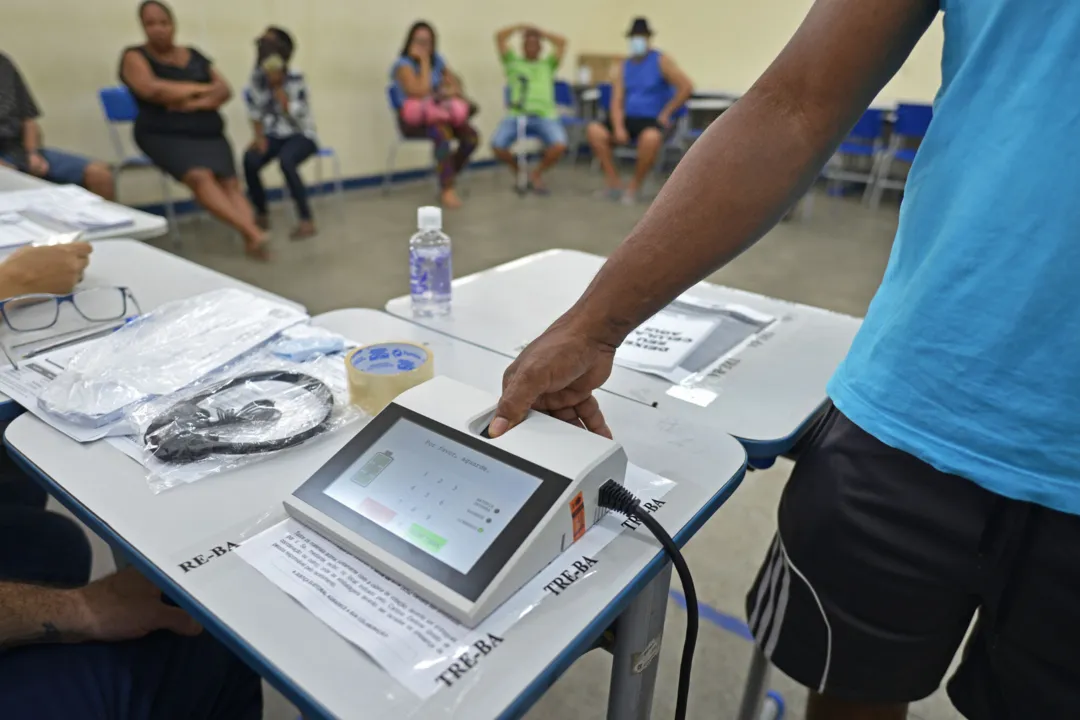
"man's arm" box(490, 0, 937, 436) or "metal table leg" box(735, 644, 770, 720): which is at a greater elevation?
"man's arm" box(490, 0, 937, 436)

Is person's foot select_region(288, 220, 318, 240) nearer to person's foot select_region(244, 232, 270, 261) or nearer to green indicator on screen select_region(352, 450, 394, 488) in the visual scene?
Answer: person's foot select_region(244, 232, 270, 261)

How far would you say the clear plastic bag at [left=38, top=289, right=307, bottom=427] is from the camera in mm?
795

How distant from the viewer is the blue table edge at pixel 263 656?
1.56ft

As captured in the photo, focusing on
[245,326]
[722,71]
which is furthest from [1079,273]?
[722,71]

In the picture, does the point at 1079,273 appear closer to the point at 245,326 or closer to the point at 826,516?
the point at 826,516

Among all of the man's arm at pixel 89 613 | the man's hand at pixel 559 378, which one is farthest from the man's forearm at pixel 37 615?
the man's hand at pixel 559 378

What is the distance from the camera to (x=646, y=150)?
5215mm

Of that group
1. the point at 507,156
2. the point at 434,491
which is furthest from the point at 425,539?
the point at 507,156

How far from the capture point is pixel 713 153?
65 centimetres

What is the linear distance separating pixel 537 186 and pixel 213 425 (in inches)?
200

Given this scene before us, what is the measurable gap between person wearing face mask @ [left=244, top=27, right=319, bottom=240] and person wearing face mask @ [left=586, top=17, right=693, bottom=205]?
7.57 feet

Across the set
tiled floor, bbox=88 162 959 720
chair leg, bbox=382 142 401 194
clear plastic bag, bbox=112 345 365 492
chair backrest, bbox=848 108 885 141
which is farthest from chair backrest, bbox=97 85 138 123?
chair backrest, bbox=848 108 885 141

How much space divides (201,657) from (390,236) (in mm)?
3511

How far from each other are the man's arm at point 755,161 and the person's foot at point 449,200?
14.7 ft
